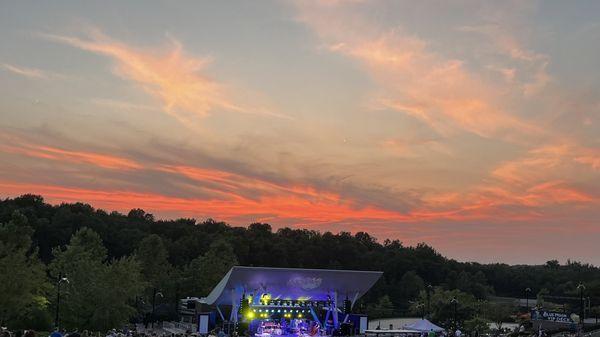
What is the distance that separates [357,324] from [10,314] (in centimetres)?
2380

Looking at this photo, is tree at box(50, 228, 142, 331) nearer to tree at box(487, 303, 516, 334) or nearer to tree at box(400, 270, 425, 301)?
tree at box(487, 303, 516, 334)

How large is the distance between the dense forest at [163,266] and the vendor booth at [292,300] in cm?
766

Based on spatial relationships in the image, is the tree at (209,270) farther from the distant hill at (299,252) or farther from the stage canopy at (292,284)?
the stage canopy at (292,284)

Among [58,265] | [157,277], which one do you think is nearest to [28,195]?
[157,277]

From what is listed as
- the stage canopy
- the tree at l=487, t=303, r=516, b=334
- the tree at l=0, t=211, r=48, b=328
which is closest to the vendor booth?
the stage canopy

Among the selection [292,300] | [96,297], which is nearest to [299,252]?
[292,300]

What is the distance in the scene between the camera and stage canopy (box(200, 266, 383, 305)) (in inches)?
1767

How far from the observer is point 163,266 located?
74375mm

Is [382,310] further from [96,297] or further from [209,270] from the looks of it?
[96,297]

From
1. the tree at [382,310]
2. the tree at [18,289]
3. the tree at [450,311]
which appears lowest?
the tree at [382,310]

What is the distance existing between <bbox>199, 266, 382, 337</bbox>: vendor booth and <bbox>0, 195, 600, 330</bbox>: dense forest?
25.1 feet

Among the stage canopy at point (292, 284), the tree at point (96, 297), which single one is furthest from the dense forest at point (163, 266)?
the stage canopy at point (292, 284)

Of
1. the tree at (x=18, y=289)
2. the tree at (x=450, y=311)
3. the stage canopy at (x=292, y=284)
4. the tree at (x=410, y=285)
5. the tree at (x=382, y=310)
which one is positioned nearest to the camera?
the tree at (x=18, y=289)

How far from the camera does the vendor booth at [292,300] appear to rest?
45.8 m
